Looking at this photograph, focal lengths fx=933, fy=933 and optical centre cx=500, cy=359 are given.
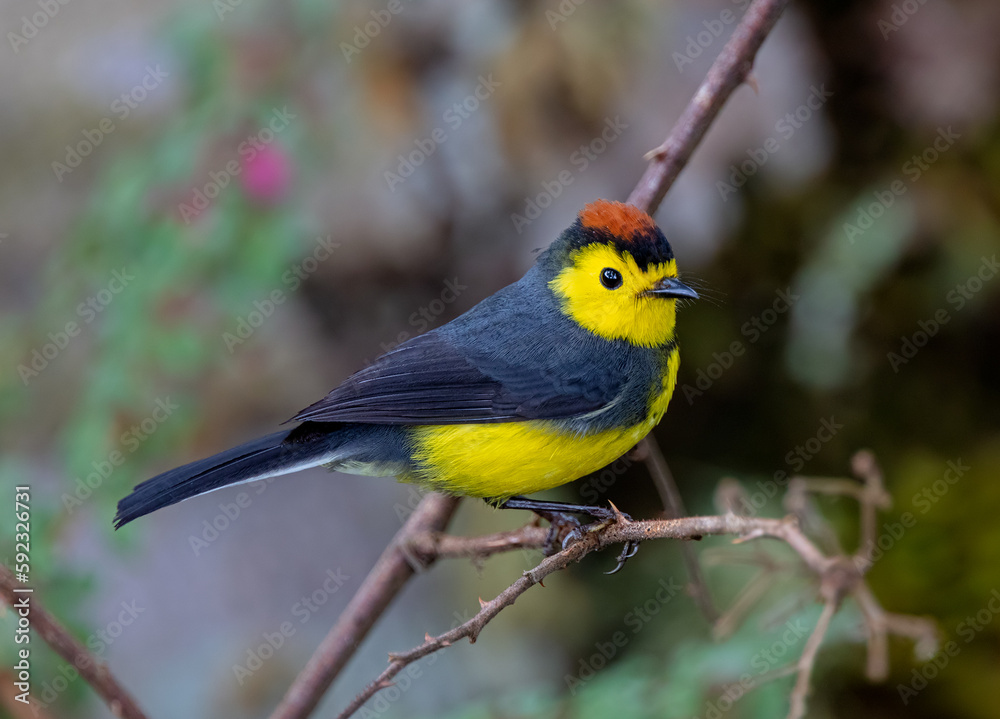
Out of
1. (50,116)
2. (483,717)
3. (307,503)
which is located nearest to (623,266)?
(483,717)

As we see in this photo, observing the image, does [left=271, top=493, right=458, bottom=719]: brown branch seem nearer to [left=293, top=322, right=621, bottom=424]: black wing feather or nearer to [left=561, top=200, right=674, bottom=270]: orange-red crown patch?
[left=293, top=322, right=621, bottom=424]: black wing feather

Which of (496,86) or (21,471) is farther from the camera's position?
(496,86)

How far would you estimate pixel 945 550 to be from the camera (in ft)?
12.2

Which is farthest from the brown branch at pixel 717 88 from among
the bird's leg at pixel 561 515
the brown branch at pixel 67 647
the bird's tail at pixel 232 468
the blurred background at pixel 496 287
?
the brown branch at pixel 67 647

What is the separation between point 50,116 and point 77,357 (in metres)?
2.70

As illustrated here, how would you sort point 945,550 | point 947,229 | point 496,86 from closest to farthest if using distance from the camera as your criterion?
point 945,550 → point 947,229 → point 496,86

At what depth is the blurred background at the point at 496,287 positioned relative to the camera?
10.8 ft

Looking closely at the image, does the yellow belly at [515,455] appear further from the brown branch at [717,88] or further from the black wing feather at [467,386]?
the brown branch at [717,88]

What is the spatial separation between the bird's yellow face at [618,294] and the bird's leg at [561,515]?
511 millimetres

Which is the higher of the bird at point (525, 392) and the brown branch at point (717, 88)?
the brown branch at point (717, 88)

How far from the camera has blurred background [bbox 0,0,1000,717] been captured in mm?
3305

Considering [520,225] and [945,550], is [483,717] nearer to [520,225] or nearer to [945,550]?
[945,550]

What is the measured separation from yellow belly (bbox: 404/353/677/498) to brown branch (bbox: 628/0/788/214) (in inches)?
24.2

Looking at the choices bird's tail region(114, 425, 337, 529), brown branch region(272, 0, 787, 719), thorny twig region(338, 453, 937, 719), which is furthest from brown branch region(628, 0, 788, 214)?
bird's tail region(114, 425, 337, 529)
